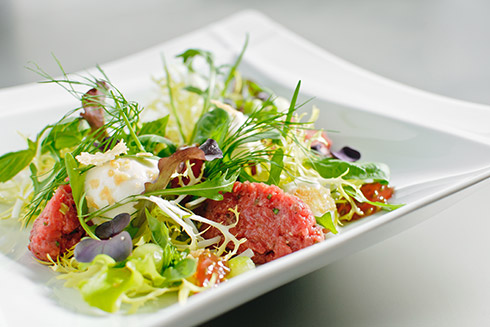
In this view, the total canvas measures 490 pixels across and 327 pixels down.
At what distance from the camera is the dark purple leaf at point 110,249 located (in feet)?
4.98

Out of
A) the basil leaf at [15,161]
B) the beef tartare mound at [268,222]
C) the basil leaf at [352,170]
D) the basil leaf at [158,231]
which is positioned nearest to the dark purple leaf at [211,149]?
the beef tartare mound at [268,222]

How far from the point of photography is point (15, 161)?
7.11 feet

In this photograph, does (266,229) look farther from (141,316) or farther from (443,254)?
(443,254)

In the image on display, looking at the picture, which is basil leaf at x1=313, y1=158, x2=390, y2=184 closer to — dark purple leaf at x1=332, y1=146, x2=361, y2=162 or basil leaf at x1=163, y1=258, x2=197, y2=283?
dark purple leaf at x1=332, y1=146, x2=361, y2=162

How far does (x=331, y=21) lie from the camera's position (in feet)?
18.2

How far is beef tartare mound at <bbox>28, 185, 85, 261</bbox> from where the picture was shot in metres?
1.62

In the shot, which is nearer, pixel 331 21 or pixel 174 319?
pixel 174 319

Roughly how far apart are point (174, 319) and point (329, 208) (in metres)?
0.78

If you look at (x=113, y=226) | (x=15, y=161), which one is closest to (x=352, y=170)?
(x=113, y=226)

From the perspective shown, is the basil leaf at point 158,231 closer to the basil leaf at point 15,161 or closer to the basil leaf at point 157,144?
the basil leaf at point 157,144

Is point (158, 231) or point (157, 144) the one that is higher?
point (157, 144)

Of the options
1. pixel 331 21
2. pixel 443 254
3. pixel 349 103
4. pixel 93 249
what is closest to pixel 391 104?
pixel 349 103

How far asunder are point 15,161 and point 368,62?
2.99 metres

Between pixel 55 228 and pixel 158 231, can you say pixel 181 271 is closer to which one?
pixel 158 231
